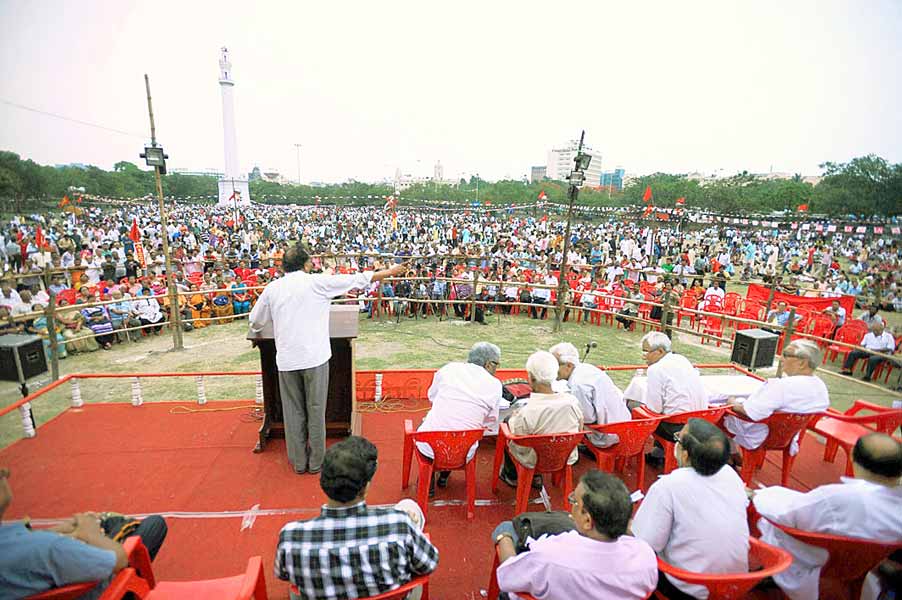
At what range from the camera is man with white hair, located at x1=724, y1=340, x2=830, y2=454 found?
321cm

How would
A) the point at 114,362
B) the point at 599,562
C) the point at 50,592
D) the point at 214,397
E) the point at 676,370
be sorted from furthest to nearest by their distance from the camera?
the point at 114,362
the point at 214,397
the point at 676,370
the point at 599,562
the point at 50,592

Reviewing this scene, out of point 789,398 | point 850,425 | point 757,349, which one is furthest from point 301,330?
point 757,349

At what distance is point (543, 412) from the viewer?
2959 mm

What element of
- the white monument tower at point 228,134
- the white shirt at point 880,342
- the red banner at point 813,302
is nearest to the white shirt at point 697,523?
the white shirt at point 880,342

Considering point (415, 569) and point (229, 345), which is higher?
point (415, 569)

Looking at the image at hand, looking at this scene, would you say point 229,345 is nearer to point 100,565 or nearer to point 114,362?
point 114,362

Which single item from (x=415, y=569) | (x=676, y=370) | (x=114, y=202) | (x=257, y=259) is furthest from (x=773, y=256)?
(x=114, y=202)

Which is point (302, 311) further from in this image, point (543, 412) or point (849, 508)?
point (849, 508)

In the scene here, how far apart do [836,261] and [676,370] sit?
1405 cm

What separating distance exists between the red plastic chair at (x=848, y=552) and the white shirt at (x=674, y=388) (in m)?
1.26

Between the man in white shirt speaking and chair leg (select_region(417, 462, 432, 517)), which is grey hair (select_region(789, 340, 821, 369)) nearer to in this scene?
chair leg (select_region(417, 462, 432, 517))

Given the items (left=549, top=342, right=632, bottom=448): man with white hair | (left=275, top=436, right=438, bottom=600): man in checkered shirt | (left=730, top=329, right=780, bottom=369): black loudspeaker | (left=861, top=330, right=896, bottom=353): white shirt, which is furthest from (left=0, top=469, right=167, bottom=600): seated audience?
(left=861, top=330, right=896, bottom=353): white shirt

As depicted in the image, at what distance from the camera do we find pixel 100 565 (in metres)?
→ 1.62

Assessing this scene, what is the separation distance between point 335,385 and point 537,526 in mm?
2665
